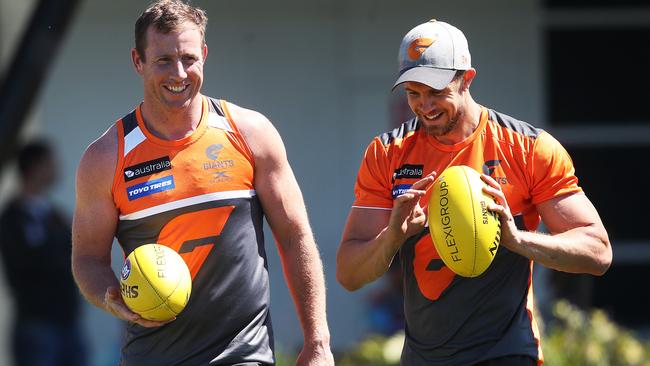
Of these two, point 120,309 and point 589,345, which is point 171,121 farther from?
point 589,345

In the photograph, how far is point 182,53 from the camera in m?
5.07

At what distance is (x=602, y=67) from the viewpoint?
423 inches

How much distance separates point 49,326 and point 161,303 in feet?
16.0

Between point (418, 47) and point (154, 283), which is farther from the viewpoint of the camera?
point (418, 47)

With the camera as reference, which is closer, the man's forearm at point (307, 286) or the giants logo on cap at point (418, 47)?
the giants logo on cap at point (418, 47)

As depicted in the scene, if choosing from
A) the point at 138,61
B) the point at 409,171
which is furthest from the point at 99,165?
the point at 409,171

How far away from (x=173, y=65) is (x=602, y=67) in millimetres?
6393

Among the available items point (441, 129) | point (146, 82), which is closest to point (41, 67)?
point (146, 82)

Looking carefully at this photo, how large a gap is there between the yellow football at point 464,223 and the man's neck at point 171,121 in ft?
3.47

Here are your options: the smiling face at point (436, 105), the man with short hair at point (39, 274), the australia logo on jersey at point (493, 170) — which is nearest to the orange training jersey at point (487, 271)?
the australia logo on jersey at point (493, 170)

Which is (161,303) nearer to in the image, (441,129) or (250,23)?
(441,129)

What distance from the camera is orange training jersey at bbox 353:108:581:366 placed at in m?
5.08

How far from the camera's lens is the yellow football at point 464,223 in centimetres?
478

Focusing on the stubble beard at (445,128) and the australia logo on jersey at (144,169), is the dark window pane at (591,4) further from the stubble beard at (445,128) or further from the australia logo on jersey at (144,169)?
the australia logo on jersey at (144,169)
